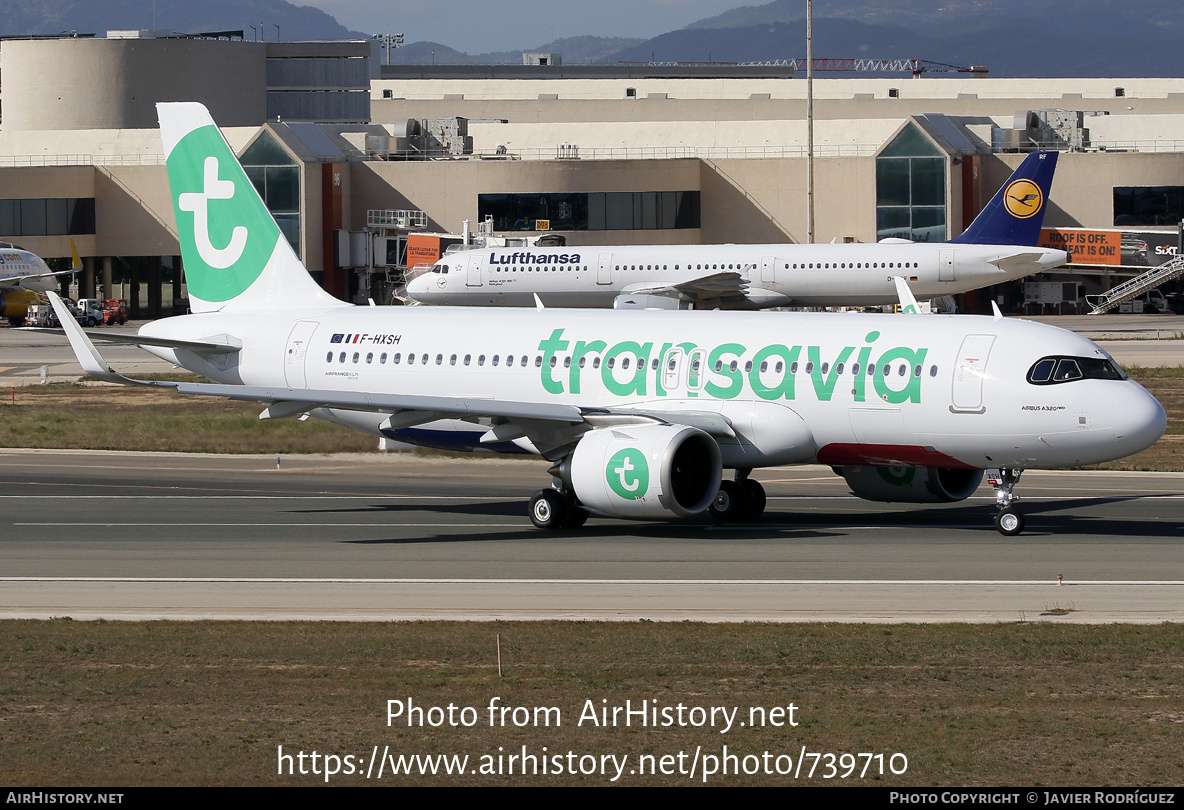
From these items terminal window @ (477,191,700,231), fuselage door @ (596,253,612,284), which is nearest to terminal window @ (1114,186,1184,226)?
terminal window @ (477,191,700,231)

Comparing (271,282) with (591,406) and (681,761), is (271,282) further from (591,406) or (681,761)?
(681,761)

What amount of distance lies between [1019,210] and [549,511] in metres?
52.9

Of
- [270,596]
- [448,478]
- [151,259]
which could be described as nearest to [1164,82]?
[151,259]

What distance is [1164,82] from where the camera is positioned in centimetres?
A: 17062

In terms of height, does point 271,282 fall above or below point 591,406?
above

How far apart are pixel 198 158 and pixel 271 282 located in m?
3.27

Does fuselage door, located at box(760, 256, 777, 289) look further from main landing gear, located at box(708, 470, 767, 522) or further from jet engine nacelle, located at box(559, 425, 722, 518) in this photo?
jet engine nacelle, located at box(559, 425, 722, 518)

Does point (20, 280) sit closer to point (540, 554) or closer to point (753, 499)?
point (753, 499)

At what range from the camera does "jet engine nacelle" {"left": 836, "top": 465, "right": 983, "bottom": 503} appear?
1179 inches

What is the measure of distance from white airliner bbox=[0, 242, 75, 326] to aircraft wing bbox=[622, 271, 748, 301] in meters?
34.8

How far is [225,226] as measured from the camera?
116 feet

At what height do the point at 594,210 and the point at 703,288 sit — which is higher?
the point at 594,210

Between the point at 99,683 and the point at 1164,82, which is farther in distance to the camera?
the point at 1164,82

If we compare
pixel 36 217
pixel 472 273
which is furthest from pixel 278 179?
pixel 472 273
